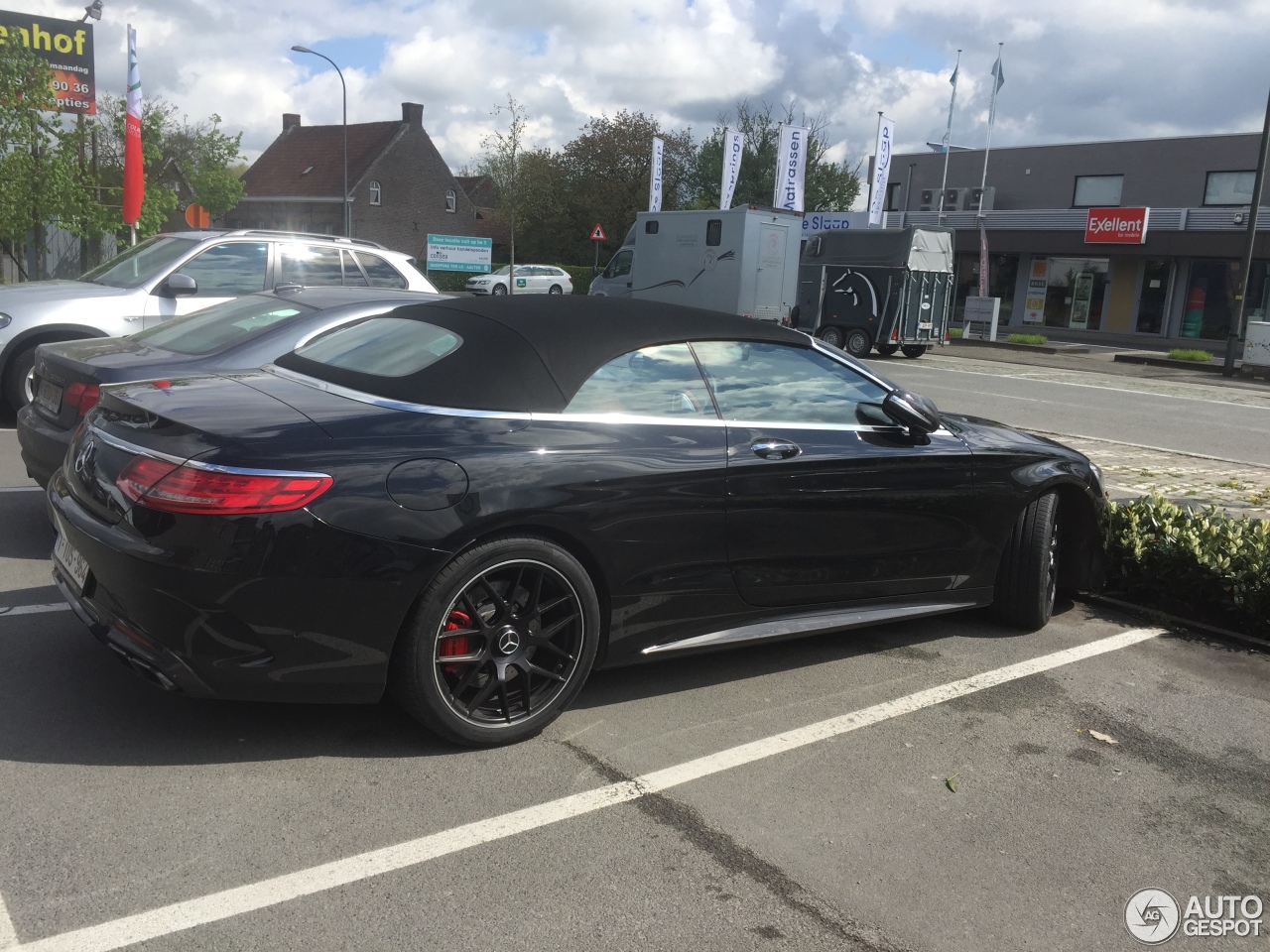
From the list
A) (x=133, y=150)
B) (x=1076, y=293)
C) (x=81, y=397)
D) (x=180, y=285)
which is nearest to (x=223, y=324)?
(x=81, y=397)

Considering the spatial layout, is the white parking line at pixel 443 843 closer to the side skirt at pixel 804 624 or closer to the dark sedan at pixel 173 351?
the side skirt at pixel 804 624

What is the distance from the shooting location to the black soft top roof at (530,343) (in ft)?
12.5

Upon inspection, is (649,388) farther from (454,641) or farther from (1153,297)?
(1153,297)

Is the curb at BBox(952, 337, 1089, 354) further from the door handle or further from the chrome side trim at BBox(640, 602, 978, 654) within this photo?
the door handle

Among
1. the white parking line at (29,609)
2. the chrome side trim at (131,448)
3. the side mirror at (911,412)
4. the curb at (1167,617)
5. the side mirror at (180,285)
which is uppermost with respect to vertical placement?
the side mirror at (180,285)

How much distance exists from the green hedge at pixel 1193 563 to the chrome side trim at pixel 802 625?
5.03 ft

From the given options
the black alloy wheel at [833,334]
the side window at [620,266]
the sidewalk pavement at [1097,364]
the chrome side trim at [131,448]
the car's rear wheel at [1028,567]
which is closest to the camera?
the chrome side trim at [131,448]

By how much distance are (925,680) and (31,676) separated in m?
3.45

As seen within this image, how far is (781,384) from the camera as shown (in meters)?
4.53

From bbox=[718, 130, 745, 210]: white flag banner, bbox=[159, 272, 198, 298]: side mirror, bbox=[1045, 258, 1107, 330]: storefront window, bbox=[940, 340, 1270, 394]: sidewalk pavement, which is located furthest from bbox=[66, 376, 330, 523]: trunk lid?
bbox=[1045, 258, 1107, 330]: storefront window

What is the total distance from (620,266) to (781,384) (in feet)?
74.5

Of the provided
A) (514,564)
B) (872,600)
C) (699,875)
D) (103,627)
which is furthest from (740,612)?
(103,627)

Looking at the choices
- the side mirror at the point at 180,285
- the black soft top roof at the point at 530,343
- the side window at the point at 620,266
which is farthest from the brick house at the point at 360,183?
the black soft top roof at the point at 530,343

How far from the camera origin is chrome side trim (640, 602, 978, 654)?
163 inches
